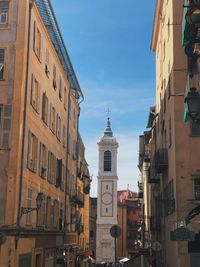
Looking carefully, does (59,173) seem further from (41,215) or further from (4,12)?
(4,12)

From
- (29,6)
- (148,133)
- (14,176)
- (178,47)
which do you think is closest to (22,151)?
(14,176)

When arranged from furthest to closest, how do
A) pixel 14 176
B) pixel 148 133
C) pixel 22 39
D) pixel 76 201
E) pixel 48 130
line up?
pixel 148 133 < pixel 76 201 < pixel 48 130 < pixel 22 39 < pixel 14 176

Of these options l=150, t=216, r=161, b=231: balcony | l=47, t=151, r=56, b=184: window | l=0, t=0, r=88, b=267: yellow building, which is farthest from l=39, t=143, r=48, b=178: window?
l=150, t=216, r=161, b=231: balcony

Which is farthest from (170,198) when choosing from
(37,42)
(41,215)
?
(37,42)

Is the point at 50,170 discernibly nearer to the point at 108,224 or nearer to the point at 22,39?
the point at 22,39

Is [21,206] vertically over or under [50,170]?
under

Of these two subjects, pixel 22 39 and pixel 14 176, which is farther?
pixel 22 39

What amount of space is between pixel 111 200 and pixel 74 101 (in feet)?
178

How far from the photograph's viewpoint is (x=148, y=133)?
157 feet

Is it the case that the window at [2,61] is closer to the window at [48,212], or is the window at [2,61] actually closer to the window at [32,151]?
the window at [32,151]

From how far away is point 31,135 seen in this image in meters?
24.5

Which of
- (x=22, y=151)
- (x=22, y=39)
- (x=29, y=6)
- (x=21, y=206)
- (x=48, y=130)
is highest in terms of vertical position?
(x=29, y=6)

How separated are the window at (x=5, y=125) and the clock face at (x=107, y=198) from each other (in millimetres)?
73776

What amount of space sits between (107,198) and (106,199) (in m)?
0.27
